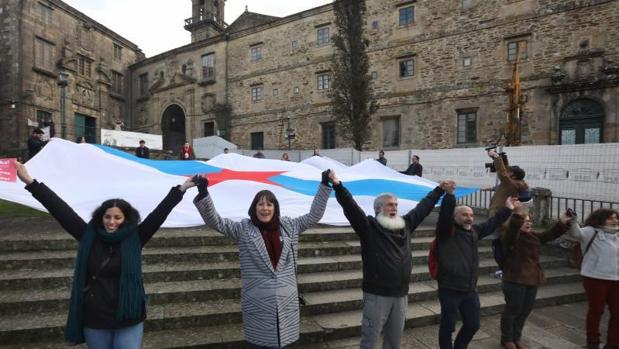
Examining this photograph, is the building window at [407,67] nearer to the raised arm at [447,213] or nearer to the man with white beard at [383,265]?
the raised arm at [447,213]

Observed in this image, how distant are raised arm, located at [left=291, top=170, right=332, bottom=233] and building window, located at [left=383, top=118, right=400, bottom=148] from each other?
20.0 m

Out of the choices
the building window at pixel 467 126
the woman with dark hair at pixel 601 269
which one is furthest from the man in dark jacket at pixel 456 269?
the building window at pixel 467 126

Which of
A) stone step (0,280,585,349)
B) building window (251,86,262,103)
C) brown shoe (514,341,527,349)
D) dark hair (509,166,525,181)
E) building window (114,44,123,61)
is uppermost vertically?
building window (114,44,123,61)

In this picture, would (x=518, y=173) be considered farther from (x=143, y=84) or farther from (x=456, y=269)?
(x=143, y=84)

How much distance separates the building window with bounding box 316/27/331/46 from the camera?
24.6 metres

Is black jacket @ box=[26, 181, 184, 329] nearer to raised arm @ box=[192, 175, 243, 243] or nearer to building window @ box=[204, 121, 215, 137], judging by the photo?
raised arm @ box=[192, 175, 243, 243]

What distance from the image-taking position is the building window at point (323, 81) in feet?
80.7

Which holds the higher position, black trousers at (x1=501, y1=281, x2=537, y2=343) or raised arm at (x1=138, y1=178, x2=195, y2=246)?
raised arm at (x1=138, y1=178, x2=195, y2=246)

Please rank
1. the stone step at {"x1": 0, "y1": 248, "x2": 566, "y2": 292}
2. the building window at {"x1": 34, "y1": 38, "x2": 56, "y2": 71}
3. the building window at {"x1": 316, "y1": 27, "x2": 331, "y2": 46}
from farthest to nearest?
the building window at {"x1": 34, "y1": 38, "x2": 56, "y2": 71} < the building window at {"x1": 316, "y1": 27, "x2": 331, "y2": 46} < the stone step at {"x1": 0, "y1": 248, "x2": 566, "y2": 292}

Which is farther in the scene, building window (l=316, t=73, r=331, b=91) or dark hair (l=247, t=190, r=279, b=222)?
building window (l=316, t=73, r=331, b=91)

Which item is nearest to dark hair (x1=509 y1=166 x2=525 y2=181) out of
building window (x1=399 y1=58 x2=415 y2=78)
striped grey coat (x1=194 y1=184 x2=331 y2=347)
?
striped grey coat (x1=194 y1=184 x2=331 y2=347)

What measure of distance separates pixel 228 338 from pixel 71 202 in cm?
335

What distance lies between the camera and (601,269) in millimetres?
3828

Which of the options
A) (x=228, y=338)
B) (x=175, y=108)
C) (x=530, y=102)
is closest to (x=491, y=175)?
(x=530, y=102)
